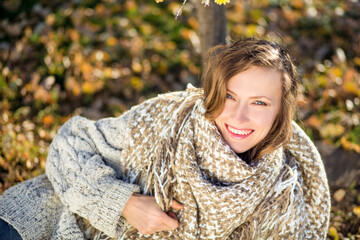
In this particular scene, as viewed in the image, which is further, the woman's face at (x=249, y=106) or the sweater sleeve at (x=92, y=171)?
the sweater sleeve at (x=92, y=171)

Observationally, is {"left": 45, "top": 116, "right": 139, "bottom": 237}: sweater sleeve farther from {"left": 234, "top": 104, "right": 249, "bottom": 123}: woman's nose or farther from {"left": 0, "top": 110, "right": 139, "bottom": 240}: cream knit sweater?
{"left": 234, "top": 104, "right": 249, "bottom": 123}: woman's nose

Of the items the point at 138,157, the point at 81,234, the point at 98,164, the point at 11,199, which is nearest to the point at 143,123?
the point at 138,157

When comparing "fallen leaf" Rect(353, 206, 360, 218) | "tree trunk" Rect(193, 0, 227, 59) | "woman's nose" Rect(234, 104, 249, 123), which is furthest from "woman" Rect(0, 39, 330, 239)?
"tree trunk" Rect(193, 0, 227, 59)

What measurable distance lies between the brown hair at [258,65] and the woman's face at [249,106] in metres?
0.03

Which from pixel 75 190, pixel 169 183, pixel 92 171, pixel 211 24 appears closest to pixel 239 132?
pixel 169 183

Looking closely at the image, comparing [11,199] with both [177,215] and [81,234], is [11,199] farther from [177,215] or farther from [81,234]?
[177,215]

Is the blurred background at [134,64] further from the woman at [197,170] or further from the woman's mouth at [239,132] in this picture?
the woman's mouth at [239,132]

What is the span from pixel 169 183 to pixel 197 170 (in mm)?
159

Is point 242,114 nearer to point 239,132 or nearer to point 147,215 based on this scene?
point 239,132

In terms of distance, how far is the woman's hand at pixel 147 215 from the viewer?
76.6 inches

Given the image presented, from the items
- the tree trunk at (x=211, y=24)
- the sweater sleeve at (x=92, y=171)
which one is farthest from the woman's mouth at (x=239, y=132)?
the tree trunk at (x=211, y=24)

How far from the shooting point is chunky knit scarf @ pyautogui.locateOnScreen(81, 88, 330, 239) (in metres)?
1.90

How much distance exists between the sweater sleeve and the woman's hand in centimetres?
4

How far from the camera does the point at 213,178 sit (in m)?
1.97
